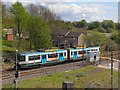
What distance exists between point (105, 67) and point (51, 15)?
82.2 ft

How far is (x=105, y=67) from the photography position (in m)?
22.4

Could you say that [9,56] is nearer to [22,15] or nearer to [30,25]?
[30,25]

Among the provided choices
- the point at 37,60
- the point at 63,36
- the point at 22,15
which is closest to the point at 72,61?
the point at 37,60

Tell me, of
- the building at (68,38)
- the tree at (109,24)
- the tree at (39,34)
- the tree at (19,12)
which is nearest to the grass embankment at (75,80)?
the tree at (39,34)

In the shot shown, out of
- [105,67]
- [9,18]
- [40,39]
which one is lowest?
[105,67]

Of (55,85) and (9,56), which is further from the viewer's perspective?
(9,56)

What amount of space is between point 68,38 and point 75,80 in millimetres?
25265

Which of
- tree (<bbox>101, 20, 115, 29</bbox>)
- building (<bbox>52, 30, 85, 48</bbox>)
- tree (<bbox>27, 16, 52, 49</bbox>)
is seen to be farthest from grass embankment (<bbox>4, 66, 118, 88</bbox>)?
tree (<bbox>101, 20, 115, 29</bbox>)

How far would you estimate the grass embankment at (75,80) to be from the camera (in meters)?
14.4

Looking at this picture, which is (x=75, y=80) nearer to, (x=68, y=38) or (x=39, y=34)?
(x=39, y=34)

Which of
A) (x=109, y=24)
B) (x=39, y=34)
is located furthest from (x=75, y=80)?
(x=109, y=24)

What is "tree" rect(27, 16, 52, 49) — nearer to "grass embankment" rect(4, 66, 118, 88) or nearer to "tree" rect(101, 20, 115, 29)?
"grass embankment" rect(4, 66, 118, 88)

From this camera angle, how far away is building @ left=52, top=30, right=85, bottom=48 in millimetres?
39688

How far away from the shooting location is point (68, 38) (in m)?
41.4
